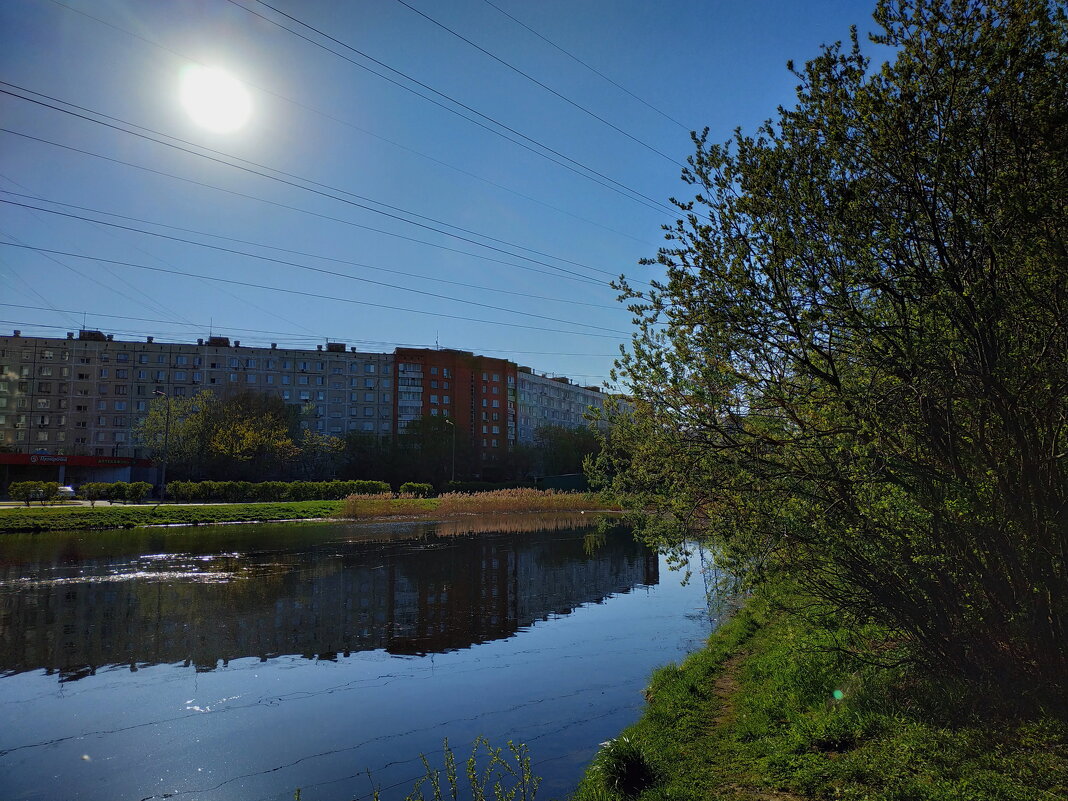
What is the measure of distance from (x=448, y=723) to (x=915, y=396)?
719 centimetres

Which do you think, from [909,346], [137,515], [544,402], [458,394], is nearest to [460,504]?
[137,515]

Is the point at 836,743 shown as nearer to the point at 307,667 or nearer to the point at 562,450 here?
the point at 307,667

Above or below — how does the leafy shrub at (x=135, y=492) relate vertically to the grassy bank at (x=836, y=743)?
above

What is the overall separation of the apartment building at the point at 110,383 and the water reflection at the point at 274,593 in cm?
7750

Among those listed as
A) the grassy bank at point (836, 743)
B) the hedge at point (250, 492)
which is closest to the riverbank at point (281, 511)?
the hedge at point (250, 492)

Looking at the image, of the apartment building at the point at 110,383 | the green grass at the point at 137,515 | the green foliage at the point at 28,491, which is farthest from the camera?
the apartment building at the point at 110,383

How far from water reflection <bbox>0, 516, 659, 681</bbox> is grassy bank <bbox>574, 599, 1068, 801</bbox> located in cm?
668

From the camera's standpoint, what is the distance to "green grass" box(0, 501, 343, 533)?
36.0m

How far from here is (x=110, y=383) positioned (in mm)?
108125

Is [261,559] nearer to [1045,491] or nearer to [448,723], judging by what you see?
[448,723]

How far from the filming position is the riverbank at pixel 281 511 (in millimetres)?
36938

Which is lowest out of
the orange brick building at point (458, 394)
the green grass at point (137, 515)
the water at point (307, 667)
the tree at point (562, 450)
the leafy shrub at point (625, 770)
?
the water at point (307, 667)

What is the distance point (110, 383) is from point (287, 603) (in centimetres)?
10909

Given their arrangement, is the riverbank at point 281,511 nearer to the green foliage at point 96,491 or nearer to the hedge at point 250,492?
the hedge at point 250,492
